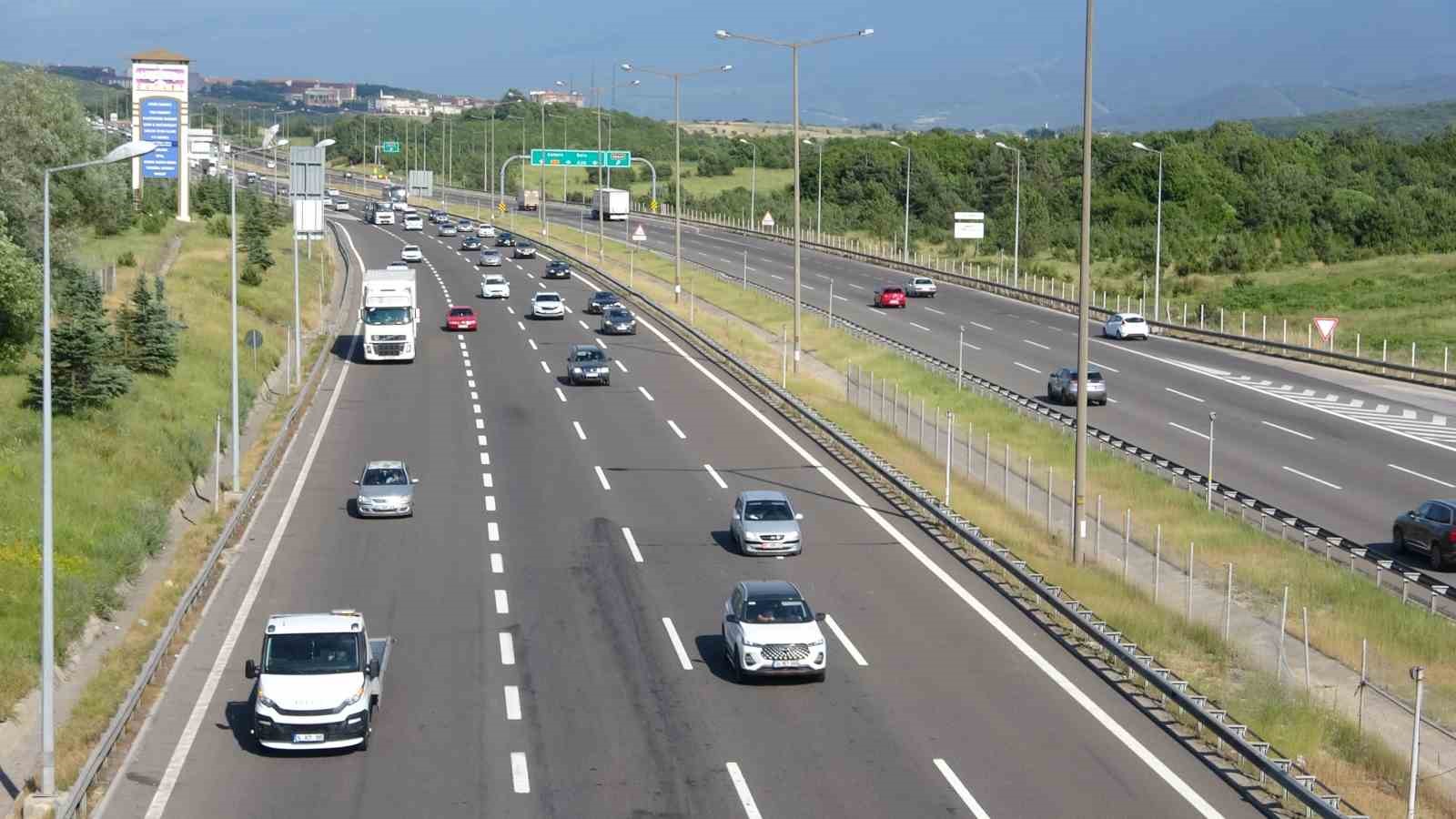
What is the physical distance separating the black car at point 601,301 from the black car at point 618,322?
17.2ft

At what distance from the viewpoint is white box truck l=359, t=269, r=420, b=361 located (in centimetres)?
6272

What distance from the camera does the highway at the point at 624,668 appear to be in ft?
70.0

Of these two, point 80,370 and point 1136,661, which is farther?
point 80,370

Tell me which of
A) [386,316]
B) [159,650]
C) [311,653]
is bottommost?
[159,650]

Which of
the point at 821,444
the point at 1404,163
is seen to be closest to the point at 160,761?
the point at 821,444

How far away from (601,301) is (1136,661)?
56.5 meters

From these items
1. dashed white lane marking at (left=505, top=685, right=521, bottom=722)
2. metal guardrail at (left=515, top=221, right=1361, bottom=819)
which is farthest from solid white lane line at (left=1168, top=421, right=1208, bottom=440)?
dashed white lane marking at (left=505, top=685, right=521, bottom=722)

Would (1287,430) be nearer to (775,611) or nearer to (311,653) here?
(775,611)

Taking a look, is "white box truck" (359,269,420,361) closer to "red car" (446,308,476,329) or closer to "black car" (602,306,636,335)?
"red car" (446,308,476,329)

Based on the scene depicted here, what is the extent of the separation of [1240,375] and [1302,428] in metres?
11.7

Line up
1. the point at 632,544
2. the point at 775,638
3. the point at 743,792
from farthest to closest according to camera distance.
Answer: the point at 632,544
the point at 775,638
the point at 743,792

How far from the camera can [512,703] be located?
25.2 m

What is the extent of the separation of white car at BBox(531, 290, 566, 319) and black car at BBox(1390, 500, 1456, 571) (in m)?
46.5

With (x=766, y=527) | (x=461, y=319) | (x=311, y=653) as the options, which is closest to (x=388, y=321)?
(x=461, y=319)
